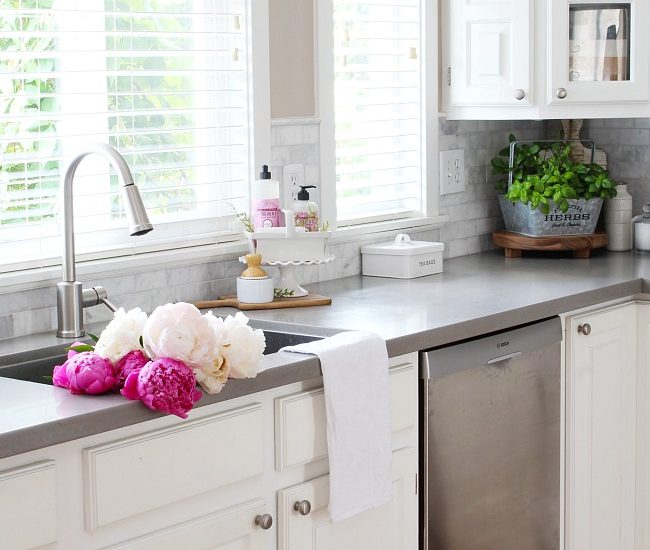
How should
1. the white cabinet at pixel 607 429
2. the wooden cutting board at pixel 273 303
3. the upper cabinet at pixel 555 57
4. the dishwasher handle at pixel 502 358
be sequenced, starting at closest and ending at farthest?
the dishwasher handle at pixel 502 358 → the wooden cutting board at pixel 273 303 → the white cabinet at pixel 607 429 → the upper cabinet at pixel 555 57

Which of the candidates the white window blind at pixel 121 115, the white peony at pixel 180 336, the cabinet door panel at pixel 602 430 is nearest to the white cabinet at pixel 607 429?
the cabinet door panel at pixel 602 430

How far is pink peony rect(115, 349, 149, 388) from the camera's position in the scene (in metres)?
2.06

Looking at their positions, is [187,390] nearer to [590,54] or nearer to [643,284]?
[643,284]

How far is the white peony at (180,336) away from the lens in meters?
2.03

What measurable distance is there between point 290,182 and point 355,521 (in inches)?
43.3

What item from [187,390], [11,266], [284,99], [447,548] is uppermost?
[284,99]

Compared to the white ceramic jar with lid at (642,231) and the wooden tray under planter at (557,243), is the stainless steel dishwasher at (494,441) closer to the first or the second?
the wooden tray under planter at (557,243)

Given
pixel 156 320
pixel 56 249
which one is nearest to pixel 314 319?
pixel 56 249

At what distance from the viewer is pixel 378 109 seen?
3.66 m

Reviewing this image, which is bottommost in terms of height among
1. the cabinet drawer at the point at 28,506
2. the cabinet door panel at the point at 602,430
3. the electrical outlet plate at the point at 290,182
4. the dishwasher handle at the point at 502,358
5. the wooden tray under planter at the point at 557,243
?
the cabinet door panel at the point at 602,430

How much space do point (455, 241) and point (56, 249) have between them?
5.33ft

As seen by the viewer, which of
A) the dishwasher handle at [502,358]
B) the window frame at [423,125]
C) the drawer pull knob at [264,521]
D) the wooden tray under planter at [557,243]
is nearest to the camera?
the drawer pull knob at [264,521]

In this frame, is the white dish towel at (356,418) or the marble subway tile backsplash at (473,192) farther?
the marble subway tile backsplash at (473,192)

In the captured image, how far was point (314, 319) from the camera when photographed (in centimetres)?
281
